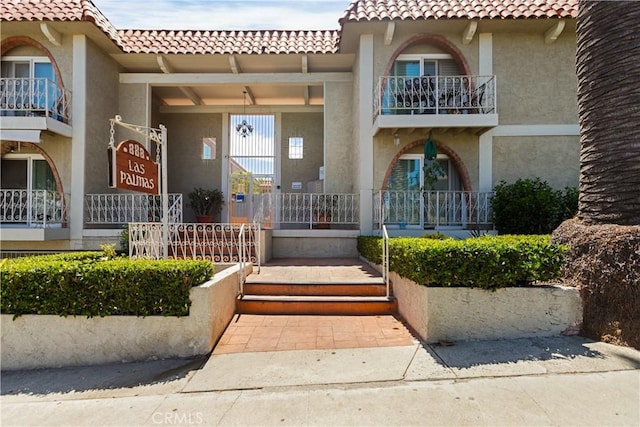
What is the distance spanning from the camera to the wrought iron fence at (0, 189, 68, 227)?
8.68m

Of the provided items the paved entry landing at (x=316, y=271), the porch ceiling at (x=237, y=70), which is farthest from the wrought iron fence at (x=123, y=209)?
the porch ceiling at (x=237, y=70)

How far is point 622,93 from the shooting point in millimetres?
4711

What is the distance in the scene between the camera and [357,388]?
3342mm

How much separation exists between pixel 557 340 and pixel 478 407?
2037 millimetres

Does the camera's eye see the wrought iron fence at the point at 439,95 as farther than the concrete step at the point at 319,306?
Yes

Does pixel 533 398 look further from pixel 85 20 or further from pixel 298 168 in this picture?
pixel 85 20

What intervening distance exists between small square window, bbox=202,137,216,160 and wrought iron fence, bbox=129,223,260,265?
4517 millimetres

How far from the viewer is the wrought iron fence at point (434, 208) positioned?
8.88 meters

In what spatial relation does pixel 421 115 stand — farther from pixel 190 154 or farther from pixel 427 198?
pixel 190 154

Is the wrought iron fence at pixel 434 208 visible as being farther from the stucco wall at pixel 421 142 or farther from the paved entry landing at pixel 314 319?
the paved entry landing at pixel 314 319

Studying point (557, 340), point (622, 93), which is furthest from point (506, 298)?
point (622, 93)

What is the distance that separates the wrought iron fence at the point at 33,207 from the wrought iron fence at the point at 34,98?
207 centimetres

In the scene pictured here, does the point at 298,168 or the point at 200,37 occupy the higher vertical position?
the point at 200,37

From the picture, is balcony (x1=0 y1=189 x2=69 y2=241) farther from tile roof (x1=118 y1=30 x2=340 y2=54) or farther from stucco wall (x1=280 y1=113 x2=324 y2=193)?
stucco wall (x1=280 y1=113 x2=324 y2=193)
